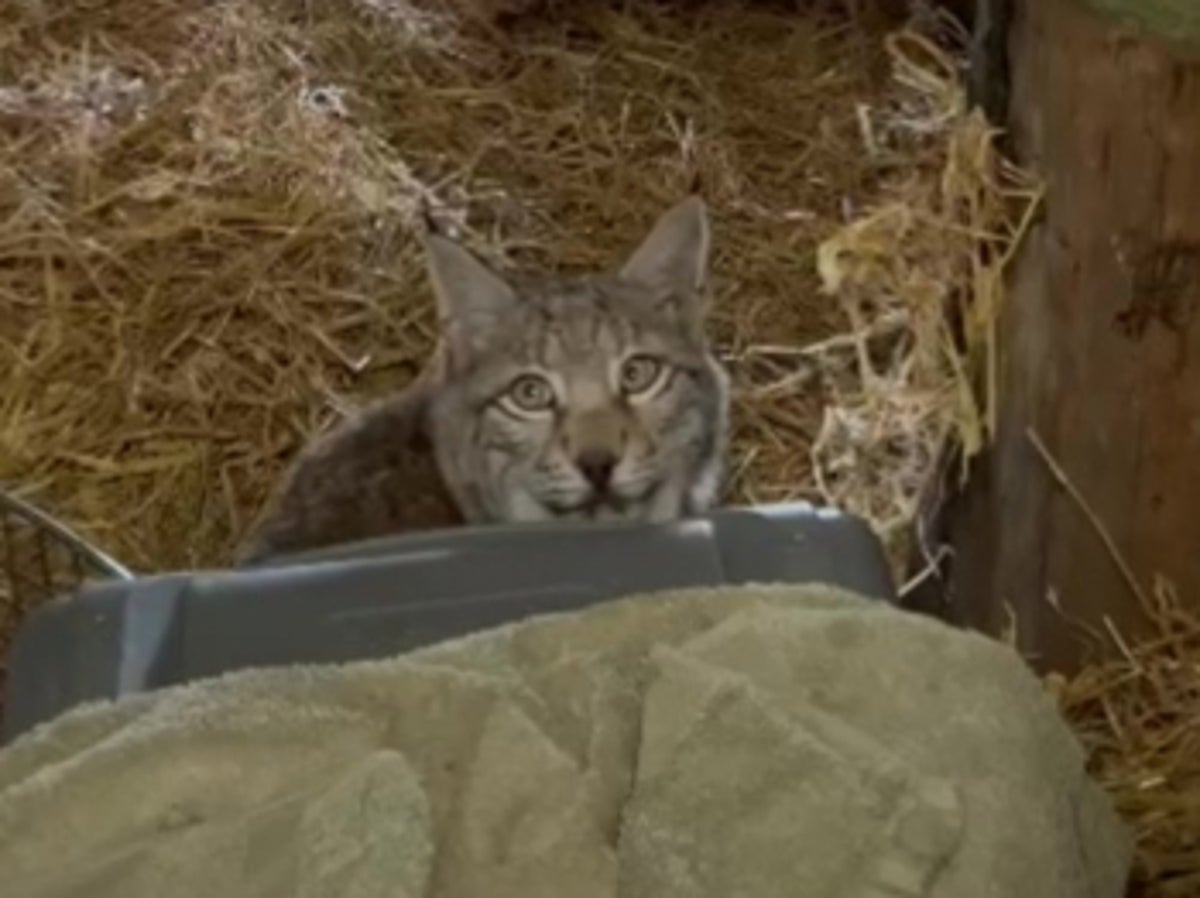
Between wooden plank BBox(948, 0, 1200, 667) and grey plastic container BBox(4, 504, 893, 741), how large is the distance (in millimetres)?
380

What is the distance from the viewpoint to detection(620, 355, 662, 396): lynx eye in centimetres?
262

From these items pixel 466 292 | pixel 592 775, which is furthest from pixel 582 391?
pixel 592 775

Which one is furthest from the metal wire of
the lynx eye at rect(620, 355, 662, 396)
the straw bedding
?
the lynx eye at rect(620, 355, 662, 396)

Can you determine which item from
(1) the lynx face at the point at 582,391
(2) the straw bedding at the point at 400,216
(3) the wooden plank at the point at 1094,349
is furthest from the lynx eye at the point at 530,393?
(3) the wooden plank at the point at 1094,349

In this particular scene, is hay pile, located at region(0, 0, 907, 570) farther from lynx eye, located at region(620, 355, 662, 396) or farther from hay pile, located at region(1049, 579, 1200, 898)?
hay pile, located at region(1049, 579, 1200, 898)

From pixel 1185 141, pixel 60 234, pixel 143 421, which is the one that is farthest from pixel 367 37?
pixel 1185 141

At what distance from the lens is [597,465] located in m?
2.56

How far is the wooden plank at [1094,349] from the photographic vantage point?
232 cm

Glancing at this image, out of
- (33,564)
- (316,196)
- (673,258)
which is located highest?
(673,258)

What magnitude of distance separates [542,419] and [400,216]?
0.77 metres

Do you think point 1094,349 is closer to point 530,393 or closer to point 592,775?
point 530,393

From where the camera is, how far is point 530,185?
3428 mm

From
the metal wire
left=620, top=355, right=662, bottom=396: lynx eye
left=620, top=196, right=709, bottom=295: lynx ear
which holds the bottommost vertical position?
the metal wire

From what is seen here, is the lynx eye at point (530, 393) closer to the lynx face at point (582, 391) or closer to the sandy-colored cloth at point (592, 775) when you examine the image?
the lynx face at point (582, 391)
